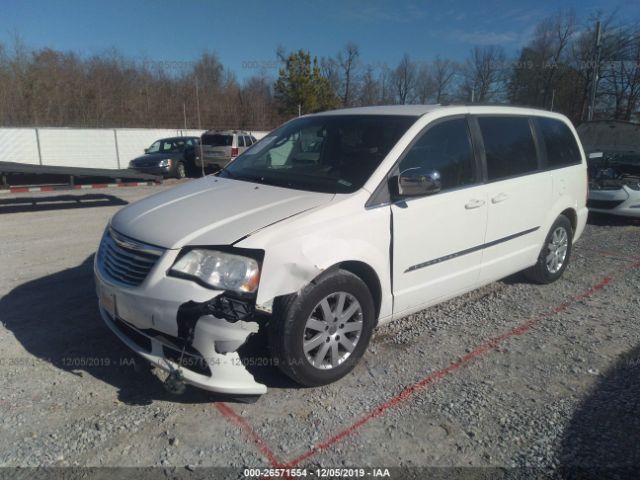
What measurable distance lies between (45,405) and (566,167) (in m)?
5.11

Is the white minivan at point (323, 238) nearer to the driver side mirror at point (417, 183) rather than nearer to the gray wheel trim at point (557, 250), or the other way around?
the driver side mirror at point (417, 183)

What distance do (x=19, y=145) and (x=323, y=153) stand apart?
64.1 ft

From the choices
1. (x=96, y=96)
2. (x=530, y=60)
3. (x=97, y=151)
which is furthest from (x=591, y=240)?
(x=530, y=60)

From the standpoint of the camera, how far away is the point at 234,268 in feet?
8.55

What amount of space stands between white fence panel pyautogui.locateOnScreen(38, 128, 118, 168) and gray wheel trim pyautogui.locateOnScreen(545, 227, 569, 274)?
20008 millimetres

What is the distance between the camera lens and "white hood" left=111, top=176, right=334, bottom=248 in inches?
108

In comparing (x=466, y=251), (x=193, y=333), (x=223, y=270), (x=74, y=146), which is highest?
(x=74, y=146)

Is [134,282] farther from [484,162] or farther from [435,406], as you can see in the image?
[484,162]

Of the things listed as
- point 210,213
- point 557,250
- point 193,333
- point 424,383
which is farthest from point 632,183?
point 193,333

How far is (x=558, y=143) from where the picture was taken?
4910 mm

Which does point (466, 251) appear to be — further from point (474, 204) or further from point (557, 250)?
point (557, 250)

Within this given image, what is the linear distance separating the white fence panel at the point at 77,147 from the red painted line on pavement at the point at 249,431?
65.8 feet

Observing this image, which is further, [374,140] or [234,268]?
[374,140]

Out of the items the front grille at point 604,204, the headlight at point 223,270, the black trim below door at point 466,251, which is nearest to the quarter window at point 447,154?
the black trim below door at point 466,251
